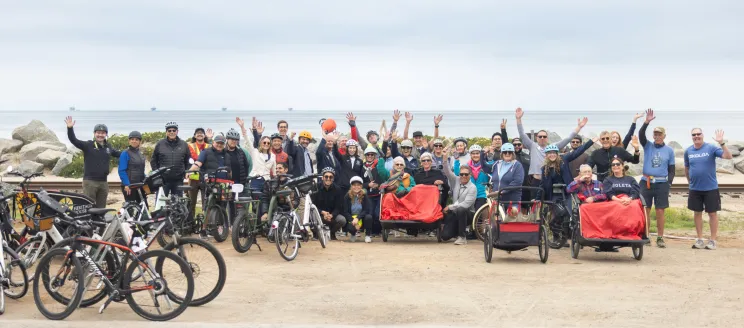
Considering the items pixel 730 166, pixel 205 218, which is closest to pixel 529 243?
pixel 205 218

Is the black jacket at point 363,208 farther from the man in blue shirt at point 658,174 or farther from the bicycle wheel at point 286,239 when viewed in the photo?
the man in blue shirt at point 658,174

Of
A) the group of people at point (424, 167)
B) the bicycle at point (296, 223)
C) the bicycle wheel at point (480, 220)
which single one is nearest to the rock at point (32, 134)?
the group of people at point (424, 167)

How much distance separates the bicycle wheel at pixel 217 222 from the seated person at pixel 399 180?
2.58 metres

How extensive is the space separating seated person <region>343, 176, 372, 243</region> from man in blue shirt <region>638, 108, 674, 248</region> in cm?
426

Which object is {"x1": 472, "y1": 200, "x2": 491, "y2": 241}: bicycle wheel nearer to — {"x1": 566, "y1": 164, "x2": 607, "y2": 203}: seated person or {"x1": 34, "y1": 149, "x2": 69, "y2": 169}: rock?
{"x1": 566, "y1": 164, "x2": 607, "y2": 203}: seated person

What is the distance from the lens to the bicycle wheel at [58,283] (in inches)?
322

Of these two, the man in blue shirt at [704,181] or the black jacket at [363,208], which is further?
the black jacket at [363,208]

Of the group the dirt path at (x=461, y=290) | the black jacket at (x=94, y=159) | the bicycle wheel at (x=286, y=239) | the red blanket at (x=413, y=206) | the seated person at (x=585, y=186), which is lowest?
the dirt path at (x=461, y=290)

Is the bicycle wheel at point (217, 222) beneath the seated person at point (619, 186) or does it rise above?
beneath

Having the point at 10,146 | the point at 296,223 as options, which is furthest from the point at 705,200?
the point at 10,146

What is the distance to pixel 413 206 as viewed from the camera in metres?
13.6

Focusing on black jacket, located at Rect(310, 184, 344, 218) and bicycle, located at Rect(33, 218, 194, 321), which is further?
black jacket, located at Rect(310, 184, 344, 218)

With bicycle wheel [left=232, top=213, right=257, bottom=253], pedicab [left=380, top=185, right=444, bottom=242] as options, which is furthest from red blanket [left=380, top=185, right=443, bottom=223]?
bicycle wheel [left=232, top=213, right=257, bottom=253]

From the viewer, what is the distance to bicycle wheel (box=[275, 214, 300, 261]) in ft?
39.3
